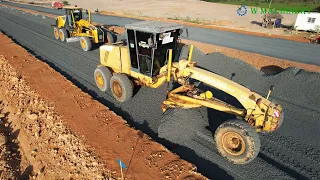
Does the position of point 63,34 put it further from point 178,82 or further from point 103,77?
point 178,82

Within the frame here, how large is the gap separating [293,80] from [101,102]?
7.37 m

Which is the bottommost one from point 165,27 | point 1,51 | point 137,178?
point 137,178

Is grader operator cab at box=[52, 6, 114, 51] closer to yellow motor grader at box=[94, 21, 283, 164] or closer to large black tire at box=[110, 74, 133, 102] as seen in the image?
yellow motor grader at box=[94, 21, 283, 164]

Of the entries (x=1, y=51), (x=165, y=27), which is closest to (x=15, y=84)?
(x=1, y=51)

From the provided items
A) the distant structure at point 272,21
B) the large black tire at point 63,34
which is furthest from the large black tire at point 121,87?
the distant structure at point 272,21

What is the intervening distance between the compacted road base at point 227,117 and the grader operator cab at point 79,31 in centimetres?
158

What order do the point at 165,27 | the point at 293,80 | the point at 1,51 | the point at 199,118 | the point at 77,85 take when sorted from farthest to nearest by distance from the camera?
1. the point at 1,51
2. the point at 77,85
3. the point at 293,80
4. the point at 199,118
5. the point at 165,27

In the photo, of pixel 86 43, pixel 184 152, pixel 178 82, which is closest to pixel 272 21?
pixel 86 43

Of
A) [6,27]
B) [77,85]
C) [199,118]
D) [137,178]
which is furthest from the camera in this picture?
[6,27]

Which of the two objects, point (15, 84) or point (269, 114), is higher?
point (269, 114)

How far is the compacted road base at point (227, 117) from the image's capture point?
18.2ft

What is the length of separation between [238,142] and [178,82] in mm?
2497

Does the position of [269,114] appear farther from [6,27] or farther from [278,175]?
[6,27]

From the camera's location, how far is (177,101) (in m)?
6.63
